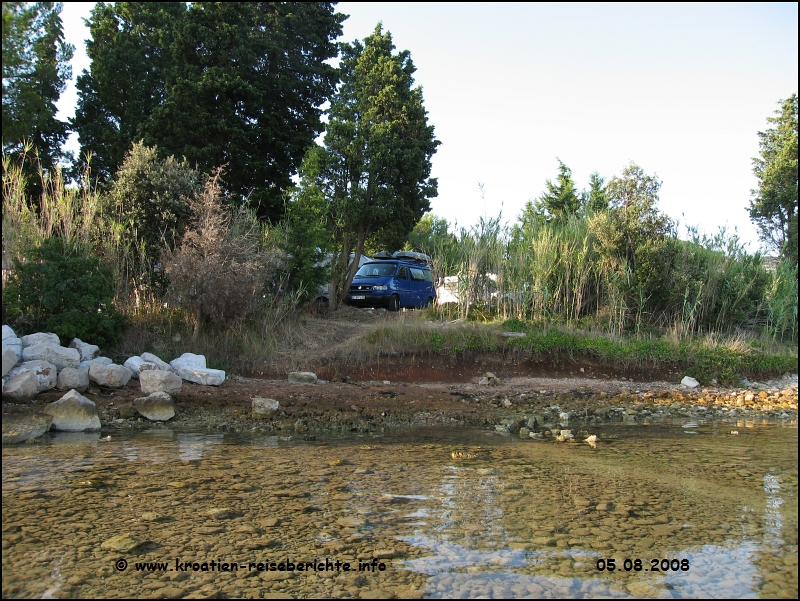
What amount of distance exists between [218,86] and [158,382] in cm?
1196

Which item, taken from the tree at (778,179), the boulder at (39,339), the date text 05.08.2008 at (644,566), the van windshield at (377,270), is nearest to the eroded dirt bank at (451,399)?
the boulder at (39,339)

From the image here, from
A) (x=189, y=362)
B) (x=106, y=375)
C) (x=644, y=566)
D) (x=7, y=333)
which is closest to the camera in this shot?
(x=644, y=566)

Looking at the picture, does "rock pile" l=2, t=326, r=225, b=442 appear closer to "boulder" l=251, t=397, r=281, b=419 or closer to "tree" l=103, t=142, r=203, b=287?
"boulder" l=251, t=397, r=281, b=419

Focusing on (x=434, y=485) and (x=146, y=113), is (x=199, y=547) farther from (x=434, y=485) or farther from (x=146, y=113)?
(x=146, y=113)

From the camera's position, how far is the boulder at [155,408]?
8.75 m

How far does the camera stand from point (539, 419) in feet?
31.7

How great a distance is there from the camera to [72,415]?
8.04m

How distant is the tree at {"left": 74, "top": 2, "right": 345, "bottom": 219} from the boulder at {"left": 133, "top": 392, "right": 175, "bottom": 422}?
8748 mm

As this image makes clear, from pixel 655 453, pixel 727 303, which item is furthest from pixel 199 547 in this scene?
pixel 727 303

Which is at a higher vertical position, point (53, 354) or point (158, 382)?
point (53, 354)

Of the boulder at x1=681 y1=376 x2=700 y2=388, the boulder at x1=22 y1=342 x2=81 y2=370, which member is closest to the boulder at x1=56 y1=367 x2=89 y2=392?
the boulder at x1=22 y1=342 x2=81 y2=370

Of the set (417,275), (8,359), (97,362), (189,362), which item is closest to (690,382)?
(417,275)

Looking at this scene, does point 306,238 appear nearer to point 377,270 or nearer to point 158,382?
point 377,270

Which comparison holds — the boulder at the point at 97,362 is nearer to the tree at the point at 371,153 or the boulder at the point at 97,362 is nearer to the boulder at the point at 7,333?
the boulder at the point at 7,333
